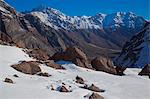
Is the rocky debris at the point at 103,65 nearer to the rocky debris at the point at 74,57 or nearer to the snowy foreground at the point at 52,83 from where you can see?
the rocky debris at the point at 74,57

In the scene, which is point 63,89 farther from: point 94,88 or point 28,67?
point 28,67

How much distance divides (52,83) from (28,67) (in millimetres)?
4987

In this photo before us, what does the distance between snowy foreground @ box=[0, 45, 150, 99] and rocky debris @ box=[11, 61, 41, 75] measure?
869mm

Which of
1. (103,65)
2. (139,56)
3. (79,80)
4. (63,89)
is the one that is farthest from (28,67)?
(139,56)

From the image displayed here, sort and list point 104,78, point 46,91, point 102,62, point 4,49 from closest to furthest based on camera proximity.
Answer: point 46,91, point 104,78, point 4,49, point 102,62

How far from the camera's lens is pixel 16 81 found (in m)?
27.9

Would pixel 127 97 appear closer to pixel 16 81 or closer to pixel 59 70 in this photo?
pixel 16 81

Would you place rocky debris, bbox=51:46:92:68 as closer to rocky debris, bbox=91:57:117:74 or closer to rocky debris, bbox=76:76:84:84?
rocky debris, bbox=91:57:117:74

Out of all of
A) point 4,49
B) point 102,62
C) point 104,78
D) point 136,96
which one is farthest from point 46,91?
point 102,62

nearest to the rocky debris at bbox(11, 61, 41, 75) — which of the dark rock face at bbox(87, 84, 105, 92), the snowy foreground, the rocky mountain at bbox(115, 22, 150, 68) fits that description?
the snowy foreground

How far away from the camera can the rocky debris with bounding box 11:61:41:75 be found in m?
32.2

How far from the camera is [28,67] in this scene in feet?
108

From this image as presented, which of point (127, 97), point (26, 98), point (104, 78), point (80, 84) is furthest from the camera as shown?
point (104, 78)

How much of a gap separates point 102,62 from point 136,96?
2010 centimetres
